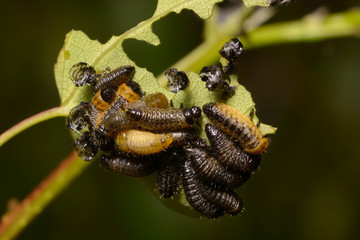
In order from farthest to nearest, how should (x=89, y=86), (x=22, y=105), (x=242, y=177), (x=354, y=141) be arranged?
1. (x=354, y=141)
2. (x=22, y=105)
3. (x=89, y=86)
4. (x=242, y=177)

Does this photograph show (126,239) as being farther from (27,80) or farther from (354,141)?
(354,141)

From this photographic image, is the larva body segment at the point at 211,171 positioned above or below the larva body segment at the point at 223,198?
above

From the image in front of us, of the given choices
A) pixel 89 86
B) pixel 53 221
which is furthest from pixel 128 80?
pixel 53 221

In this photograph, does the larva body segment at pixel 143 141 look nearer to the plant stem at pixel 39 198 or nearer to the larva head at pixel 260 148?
the larva head at pixel 260 148

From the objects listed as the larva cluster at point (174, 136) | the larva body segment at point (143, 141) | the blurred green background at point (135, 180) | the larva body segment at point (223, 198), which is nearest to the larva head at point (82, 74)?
the larva cluster at point (174, 136)

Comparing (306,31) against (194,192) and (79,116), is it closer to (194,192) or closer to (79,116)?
(194,192)

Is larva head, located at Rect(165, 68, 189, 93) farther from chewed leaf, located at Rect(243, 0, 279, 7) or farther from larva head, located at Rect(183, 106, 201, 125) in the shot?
chewed leaf, located at Rect(243, 0, 279, 7)
